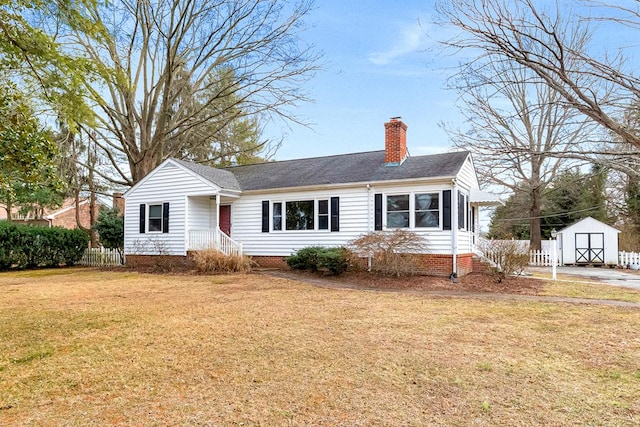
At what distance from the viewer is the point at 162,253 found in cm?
1653

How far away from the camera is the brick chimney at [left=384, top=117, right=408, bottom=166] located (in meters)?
14.7

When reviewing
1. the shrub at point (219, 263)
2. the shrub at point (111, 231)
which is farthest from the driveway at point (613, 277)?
the shrub at point (111, 231)

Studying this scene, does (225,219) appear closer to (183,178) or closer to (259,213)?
(259,213)

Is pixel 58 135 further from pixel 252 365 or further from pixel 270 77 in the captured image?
pixel 252 365

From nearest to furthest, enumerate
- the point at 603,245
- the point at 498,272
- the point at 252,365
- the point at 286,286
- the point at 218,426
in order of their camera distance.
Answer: the point at 218,426, the point at 252,365, the point at 286,286, the point at 498,272, the point at 603,245

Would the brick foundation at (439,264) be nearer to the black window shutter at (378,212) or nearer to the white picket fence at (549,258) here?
the black window shutter at (378,212)

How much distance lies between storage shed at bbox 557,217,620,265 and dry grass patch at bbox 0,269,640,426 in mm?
14775

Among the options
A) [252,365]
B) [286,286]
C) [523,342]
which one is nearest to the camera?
[252,365]

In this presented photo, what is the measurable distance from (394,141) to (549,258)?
1187cm

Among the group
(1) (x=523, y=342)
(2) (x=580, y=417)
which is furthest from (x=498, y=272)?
(2) (x=580, y=417)

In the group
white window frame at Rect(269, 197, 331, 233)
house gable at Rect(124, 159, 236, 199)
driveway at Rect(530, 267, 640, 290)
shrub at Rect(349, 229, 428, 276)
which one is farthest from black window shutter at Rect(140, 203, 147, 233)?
driveway at Rect(530, 267, 640, 290)

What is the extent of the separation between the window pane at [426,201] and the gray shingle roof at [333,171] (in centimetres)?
67

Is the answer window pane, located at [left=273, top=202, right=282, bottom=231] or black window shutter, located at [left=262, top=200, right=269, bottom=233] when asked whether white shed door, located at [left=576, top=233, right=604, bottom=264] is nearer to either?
window pane, located at [left=273, top=202, right=282, bottom=231]

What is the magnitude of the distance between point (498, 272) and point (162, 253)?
1276cm
